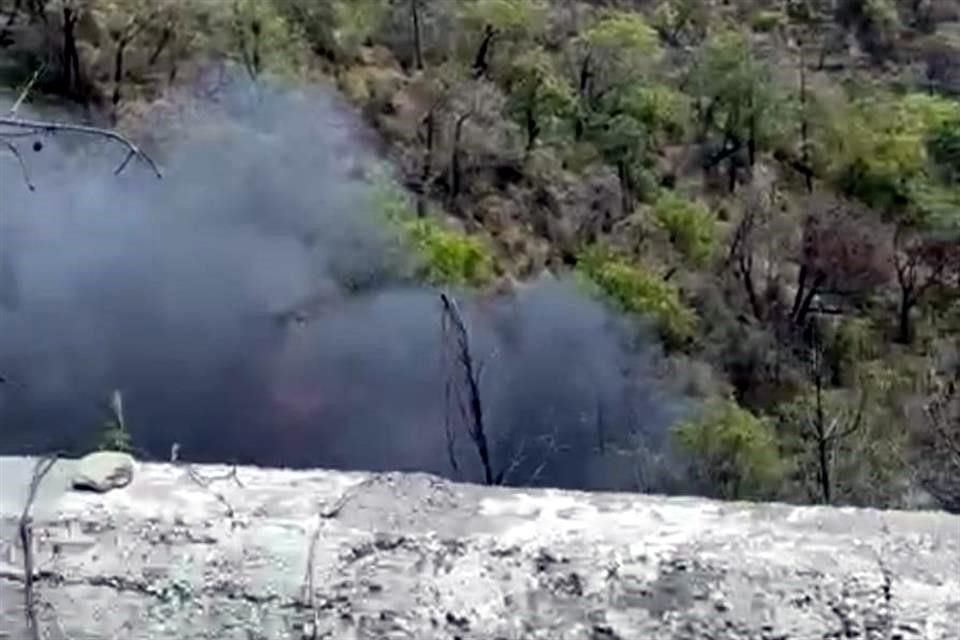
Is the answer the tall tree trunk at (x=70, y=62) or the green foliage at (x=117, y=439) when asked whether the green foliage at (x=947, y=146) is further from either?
the green foliage at (x=117, y=439)

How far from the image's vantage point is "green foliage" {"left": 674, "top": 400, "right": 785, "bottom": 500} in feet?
26.8

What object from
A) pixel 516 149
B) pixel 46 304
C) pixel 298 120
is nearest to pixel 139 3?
pixel 298 120

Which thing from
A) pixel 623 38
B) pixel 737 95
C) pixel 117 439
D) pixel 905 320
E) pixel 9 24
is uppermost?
pixel 117 439

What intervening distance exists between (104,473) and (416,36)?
45.7 feet

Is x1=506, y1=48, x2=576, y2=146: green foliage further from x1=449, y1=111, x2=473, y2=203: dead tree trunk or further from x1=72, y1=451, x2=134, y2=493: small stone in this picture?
x1=72, y1=451, x2=134, y2=493: small stone

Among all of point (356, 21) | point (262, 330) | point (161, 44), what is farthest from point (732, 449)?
point (356, 21)

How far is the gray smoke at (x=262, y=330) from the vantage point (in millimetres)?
9297

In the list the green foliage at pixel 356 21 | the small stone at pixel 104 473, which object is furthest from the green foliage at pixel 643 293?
the small stone at pixel 104 473

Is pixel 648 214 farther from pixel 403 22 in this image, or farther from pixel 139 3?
pixel 139 3

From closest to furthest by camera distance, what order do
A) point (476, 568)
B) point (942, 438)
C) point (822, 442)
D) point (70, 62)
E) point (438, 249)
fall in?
point (476, 568) → point (942, 438) → point (822, 442) → point (438, 249) → point (70, 62)

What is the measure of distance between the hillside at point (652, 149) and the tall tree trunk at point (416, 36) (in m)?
0.02

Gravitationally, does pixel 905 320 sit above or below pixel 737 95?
below

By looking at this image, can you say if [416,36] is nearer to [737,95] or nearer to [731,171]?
[737,95]

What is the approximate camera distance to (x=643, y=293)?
11.5 meters
